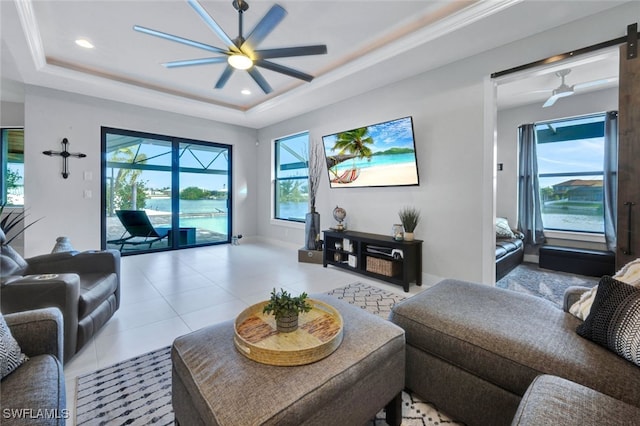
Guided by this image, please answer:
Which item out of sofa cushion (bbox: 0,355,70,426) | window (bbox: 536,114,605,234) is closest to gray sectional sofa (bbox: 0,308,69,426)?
sofa cushion (bbox: 0,355,70,426)

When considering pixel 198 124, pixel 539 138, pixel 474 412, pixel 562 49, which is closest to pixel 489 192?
pixel 562 49

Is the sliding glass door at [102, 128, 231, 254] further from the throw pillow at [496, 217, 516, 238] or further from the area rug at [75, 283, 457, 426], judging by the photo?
the throw pillow at [496, 217, 516, 238]

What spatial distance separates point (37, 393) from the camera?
0.95 meters

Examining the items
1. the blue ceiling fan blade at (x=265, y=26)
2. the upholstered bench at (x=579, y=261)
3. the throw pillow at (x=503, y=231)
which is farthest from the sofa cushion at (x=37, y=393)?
the upholstered bench at (x=579, y=261)

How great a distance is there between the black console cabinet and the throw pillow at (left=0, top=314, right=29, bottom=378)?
3193 millimetres

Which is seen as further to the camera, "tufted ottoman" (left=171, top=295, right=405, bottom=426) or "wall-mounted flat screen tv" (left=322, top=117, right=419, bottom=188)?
"wall-mounted flat screen tv" (left=322, top=117, right=419, bottom=188)

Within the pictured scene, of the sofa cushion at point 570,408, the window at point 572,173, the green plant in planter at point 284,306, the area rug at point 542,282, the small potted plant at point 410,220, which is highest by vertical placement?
the window at point 572,173

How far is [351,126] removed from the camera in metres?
4.49

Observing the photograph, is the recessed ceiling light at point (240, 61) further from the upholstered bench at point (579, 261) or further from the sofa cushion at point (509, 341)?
the upholstered bench at point (579, 261)

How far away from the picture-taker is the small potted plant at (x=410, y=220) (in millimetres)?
3566

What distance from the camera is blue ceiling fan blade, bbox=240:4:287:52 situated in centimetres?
211

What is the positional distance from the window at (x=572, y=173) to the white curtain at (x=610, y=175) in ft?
0.94

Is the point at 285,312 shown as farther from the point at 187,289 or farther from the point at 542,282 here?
the point at 542,282

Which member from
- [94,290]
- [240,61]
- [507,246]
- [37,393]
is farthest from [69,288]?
[507,246]
